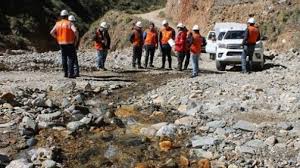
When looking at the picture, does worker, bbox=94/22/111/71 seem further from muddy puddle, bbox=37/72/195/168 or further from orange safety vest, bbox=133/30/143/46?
muddy puddle, bbox=37/72/195/168

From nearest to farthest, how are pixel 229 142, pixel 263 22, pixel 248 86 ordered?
1. pixel 229 142
2. pixel 248 86
3. pixel 263 22

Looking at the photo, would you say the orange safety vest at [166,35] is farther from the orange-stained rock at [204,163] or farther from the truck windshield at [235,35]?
the orange-stained rock at [204,163]

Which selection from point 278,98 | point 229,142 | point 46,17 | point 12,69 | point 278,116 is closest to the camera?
point 229,142

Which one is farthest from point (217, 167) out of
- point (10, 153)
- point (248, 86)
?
point (248, 86)

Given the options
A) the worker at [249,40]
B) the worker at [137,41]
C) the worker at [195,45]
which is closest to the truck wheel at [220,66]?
the worker at [249,40]

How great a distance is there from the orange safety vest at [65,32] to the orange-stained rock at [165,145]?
768 cm

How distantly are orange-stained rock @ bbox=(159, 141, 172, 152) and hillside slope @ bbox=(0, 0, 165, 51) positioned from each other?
3650 centimetres

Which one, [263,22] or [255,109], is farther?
[263,22]

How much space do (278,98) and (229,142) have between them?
4125mm

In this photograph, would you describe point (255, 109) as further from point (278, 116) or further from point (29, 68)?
point (29, 68)

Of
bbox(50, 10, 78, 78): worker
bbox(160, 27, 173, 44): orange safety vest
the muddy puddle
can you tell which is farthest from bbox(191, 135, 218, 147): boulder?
bbox(160, 27, 173, 44): orange safety vest

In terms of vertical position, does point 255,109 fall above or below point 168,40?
below

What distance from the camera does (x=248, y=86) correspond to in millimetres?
16562

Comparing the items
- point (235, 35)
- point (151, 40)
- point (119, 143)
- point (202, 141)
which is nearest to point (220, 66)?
point (235, 35)
